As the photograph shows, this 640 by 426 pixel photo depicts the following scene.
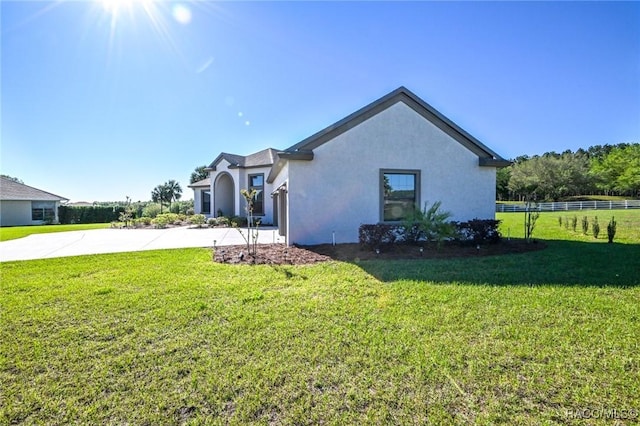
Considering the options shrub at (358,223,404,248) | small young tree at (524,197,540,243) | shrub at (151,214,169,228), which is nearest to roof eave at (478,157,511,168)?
small young tree at (524,197,540,243)

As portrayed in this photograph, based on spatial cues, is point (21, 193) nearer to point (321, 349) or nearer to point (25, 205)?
point (25, 205)

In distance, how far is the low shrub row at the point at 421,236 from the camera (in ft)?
28.7

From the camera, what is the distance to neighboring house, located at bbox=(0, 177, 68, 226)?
85.6 ft

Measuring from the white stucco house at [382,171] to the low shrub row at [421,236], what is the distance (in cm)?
156

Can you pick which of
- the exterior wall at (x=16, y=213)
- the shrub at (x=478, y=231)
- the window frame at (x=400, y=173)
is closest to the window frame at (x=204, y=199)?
the exterior wall at (x=16, y=213)

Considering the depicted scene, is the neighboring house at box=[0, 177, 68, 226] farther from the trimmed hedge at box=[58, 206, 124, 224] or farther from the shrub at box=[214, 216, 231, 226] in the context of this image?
the shrub at box=[214, 216, 231, 226]

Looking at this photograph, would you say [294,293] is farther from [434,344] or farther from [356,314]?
[434,344]

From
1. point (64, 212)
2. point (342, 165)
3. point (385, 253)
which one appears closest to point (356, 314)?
point (385, 253)

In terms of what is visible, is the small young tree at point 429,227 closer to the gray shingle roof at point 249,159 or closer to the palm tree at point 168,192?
the gray shingle roof at point 249,159

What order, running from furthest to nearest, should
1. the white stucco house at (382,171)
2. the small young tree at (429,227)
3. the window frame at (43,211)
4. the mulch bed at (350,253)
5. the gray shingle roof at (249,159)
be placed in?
the window frame at (43,211)
the gray shingle roof at (249,159)
the white stucco house at (382,171)
the small young tree at (429,227)
the mulch bed at (350,253)

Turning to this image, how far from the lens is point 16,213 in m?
26.8

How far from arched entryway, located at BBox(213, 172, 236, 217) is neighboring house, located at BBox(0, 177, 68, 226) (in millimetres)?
19052

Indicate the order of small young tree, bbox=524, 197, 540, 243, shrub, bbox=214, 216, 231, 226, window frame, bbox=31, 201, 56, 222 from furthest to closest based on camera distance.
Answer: window frame, bbox=31, 201, 56, 222, shrub, bbox=214, 216, 231, 226, small young tree, bbox=524, 197, 540, 243

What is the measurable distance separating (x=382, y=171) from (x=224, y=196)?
17.8 m
